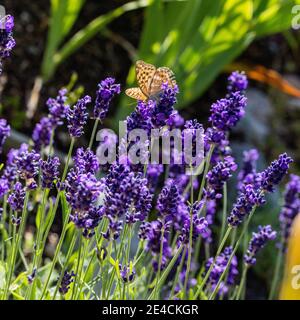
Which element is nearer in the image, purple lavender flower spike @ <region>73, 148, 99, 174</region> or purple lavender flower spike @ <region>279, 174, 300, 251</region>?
purple lavender flower spike @ <region>73, 148, 99, 174</region>

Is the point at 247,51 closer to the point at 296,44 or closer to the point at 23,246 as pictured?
the point at 296,44

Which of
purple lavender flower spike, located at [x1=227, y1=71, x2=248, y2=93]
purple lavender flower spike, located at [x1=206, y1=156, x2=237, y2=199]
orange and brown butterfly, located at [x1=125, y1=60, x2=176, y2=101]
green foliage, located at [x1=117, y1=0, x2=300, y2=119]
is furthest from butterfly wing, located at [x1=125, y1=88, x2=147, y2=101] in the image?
green foliage, located at [x1=117, y1=0, x2=300, y2=119]

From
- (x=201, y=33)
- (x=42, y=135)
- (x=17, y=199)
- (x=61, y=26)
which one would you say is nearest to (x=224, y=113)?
(x=17, y=199)

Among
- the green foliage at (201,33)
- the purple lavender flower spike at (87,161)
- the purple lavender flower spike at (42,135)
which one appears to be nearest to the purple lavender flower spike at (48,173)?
the purple lavender flower spike at (87,161)

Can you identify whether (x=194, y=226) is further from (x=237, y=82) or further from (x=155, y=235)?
(x=237, y=82)

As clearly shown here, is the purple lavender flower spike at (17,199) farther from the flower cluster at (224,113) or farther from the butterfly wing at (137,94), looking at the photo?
the flower cluster at (224,113)

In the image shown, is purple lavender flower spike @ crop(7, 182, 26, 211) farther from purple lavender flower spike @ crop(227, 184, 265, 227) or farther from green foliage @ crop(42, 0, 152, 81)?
green foliage @ crop(42, 0, 152, 81)
